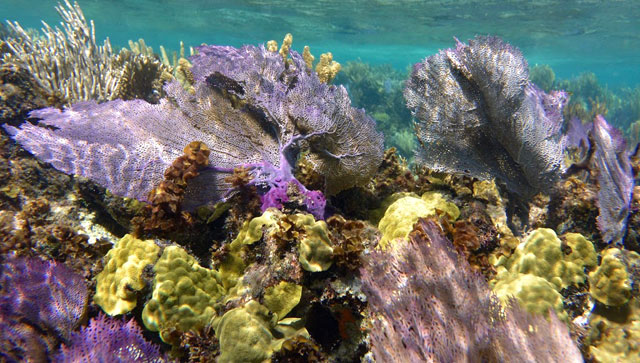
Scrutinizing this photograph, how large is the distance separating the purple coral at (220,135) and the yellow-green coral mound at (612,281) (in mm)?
2204

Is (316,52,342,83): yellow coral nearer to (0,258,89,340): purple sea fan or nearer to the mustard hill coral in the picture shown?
the mustard hill coral

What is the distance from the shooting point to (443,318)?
6.05ft

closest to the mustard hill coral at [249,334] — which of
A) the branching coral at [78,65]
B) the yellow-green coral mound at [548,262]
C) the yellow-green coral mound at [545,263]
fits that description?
the yellow-green coral mound at [545,263]

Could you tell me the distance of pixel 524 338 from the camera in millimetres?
1735

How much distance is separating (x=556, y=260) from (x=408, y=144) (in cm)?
1127

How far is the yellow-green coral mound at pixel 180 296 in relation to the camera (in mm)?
2504

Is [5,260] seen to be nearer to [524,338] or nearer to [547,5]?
[524,338]

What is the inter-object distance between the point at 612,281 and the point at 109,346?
12.9ft

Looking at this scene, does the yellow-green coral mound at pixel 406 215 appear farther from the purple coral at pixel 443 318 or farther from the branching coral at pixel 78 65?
the branching coral at pixel 78 65

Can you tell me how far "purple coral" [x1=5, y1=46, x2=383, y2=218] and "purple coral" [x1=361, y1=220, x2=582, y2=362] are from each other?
1422 mm

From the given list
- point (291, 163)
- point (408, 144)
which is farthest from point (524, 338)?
point (408, 144)

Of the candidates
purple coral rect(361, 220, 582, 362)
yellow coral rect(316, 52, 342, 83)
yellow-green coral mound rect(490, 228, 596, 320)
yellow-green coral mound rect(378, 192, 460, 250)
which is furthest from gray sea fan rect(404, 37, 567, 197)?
purple coral rect(361, 220, 582, 362)

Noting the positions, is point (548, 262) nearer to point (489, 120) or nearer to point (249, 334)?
point (489, 120)

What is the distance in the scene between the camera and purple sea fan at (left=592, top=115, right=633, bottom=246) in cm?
329
